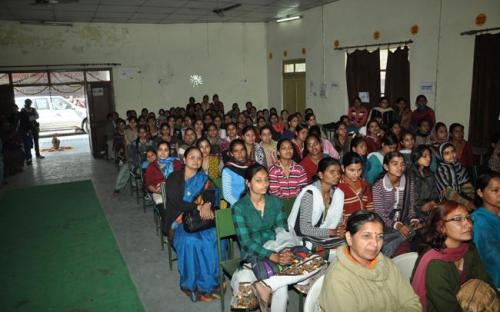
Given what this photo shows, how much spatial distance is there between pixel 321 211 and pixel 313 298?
1.18 metres

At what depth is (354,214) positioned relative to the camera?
2.17 metres

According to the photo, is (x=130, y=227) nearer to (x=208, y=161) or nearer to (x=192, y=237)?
(x=208, y=161)

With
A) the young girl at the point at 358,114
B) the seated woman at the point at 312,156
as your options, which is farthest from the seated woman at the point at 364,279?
the young girl at the point at 358,114

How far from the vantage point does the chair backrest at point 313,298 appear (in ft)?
6.99

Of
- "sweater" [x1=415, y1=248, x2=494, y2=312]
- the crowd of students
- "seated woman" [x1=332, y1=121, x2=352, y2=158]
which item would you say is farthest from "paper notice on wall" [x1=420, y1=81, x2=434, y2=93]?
"sweater" [x1=415, y1=248, x2=494, y2=312]

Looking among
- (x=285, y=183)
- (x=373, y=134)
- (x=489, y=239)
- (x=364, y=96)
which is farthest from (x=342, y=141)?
(x=489, y=239)

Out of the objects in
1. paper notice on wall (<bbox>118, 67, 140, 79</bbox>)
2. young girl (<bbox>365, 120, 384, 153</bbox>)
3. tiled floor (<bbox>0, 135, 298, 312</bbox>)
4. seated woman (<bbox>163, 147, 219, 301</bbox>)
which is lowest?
tiled floor (<bbox>0, 135, 298, 312</bbox>)

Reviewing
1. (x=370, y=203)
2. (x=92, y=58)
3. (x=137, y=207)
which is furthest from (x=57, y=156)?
(x=370, y=203)

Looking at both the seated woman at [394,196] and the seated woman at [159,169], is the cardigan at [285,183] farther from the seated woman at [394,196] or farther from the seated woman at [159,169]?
the seated woman at [159,169]

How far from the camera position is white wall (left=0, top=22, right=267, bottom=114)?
34.8 ft

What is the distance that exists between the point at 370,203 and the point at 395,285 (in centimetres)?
160

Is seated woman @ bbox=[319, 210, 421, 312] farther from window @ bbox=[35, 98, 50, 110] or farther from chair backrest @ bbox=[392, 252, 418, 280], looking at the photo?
window @ bbox=[35, 98, 50, 110]

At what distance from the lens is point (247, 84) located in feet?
43.8

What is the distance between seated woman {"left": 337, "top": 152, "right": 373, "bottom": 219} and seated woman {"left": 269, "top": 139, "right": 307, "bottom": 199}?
692mm
